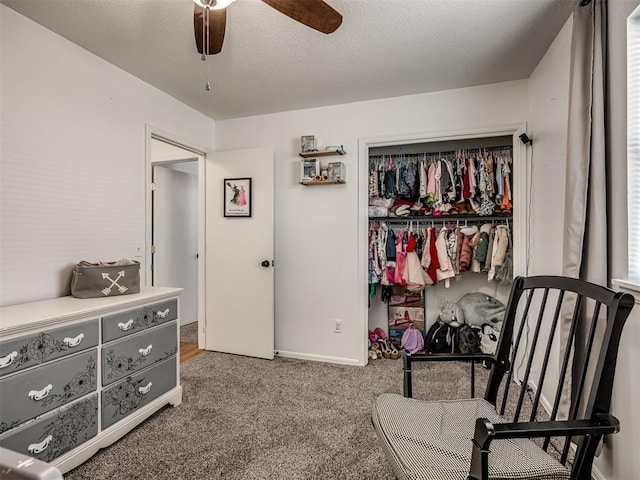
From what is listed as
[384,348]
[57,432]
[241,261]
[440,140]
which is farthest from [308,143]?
→ [57,432]

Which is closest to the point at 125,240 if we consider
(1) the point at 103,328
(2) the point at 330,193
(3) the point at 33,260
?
(3) the point at 33,260

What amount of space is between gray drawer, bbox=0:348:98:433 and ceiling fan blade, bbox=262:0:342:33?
1889mm

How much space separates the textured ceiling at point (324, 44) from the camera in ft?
5.90

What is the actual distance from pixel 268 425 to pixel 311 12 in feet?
7.24

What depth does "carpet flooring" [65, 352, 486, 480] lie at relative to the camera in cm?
167

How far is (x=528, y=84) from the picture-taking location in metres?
2.59

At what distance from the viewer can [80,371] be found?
66.6 inches

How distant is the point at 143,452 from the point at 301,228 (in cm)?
204

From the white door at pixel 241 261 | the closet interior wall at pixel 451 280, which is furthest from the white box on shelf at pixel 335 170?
the closet interior wall at pixel 451 280

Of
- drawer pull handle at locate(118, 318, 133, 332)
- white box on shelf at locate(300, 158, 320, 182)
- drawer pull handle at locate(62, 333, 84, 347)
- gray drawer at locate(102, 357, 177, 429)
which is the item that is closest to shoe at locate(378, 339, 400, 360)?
white box on shelf at locate(300, 158, 320, 182)

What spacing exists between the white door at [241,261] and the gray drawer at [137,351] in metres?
0.96

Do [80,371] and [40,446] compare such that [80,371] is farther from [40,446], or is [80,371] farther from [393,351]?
[393,351]

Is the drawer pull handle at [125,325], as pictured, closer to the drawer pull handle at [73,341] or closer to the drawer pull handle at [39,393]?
the drawer pull handle at [73,341]

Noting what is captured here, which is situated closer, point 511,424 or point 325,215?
point 511,424
